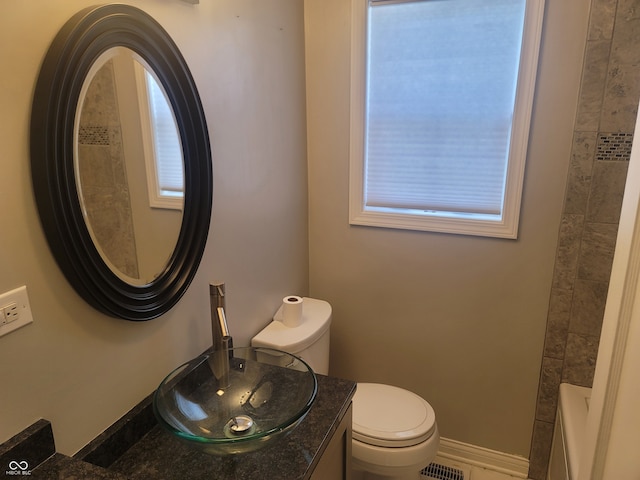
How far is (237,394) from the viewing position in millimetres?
1366

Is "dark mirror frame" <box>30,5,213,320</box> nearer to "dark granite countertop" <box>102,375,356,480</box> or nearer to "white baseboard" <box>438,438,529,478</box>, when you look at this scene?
"dark granite countertop" <box>102,375,356,480</box>

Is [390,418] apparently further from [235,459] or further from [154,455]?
[154,455]

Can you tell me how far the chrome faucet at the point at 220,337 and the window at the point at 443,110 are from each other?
1.03m

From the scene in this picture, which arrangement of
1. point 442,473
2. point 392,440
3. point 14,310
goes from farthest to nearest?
point 442,473 → point 392,440 → point 14,310

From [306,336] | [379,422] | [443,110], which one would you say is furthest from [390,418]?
[443,110]

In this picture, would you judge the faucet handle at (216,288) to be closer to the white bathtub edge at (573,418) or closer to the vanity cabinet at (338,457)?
the vanity cabinet at (338,457)

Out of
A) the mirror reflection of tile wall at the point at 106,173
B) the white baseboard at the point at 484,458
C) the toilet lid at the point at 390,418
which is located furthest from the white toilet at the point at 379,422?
the mirror reflection of tile wall at the point at 106,173

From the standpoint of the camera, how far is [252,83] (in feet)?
5.55

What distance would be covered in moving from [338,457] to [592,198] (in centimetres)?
142

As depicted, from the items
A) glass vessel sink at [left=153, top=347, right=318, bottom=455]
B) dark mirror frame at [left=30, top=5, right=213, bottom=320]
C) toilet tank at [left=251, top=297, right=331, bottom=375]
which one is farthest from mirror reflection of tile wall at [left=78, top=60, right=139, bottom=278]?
toilet tank at [left=251, top=297, right=331, bottom=375]

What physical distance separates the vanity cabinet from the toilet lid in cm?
30

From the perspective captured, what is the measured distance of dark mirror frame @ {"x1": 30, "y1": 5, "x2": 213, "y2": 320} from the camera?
3.05 feet

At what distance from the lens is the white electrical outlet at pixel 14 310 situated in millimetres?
877

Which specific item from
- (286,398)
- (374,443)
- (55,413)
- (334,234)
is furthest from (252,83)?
(374,443)
